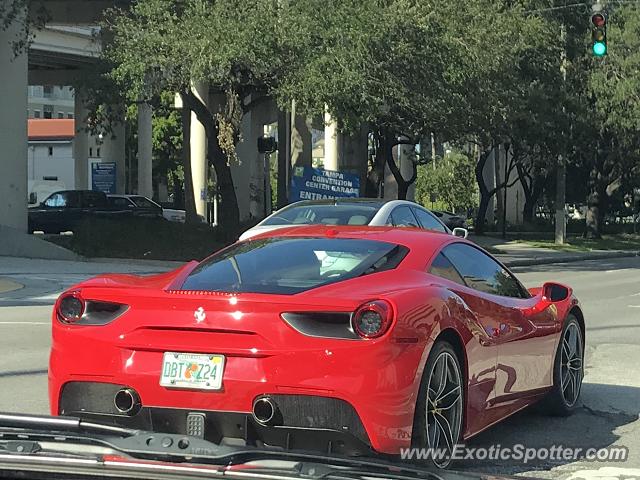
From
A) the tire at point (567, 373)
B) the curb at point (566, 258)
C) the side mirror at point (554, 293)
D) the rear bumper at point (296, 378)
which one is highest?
the side mirror at point (554, 293)

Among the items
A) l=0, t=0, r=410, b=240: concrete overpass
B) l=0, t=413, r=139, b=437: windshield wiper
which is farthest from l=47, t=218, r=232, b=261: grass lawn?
l=0, t=413, r=139, b=437: windshield wiper

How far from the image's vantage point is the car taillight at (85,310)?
570 cm

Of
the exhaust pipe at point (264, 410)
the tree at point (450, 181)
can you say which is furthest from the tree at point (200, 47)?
the tree at point (450, 181)

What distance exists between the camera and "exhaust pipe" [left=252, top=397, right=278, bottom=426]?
206 inches

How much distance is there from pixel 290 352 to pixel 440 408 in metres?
1.05

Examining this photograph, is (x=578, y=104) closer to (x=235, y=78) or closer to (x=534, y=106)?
(x=534, y=106)

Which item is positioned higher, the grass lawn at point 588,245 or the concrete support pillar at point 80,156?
the concrete support pillar at point 80,156

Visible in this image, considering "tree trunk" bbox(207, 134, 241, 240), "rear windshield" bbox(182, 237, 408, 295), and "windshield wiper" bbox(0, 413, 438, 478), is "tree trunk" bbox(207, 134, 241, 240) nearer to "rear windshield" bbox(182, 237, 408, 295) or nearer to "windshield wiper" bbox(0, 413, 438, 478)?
"rear windshield" bbox(182, 237, 408, 295)

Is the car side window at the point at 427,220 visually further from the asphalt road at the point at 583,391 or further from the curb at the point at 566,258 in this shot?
the curb at the point at 566,258

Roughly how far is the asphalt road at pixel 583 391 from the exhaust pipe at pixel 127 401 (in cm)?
203

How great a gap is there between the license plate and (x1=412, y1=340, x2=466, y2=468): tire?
1.08 meters

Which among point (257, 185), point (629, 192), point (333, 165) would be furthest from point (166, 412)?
point (629, 192)

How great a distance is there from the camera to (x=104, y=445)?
3613 millimetres

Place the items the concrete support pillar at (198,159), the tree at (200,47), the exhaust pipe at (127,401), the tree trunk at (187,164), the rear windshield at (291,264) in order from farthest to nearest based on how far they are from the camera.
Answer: the concrete support pillar at (198,159) < the tree trunk at (187,164) < the tree at (200,47) < the rear windshield at (291,264) < the exhaust pipe at (127,401)
